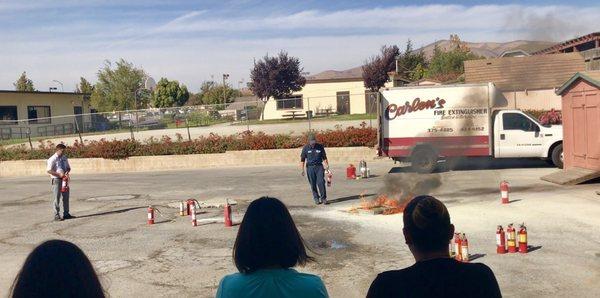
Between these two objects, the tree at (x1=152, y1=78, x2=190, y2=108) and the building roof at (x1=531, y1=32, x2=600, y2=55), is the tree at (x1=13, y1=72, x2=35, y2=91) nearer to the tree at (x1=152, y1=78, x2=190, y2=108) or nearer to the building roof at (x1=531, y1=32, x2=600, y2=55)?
the tree at (x1=152, y1=78, x2=190, y2=108)

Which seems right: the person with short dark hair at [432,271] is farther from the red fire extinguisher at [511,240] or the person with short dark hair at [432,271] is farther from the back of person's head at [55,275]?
the red fire extinguisher at [511,240]

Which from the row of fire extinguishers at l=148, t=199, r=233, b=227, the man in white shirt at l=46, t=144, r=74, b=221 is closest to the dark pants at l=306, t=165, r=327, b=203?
the row of fire extinguishers at l=148, t=199, r=233, b=227

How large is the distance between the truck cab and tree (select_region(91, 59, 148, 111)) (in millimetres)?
51025

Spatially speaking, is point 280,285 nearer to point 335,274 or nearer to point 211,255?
point 335,274

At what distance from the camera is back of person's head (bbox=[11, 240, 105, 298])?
8.45 feet

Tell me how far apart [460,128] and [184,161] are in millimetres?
13255

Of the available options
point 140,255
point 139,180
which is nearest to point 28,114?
point 139,180

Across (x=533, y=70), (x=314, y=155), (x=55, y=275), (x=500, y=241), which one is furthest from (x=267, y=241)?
(x=533, y=70)

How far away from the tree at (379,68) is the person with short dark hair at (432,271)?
2015 inches

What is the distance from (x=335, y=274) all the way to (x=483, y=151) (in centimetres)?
1287

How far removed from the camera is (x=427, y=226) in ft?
10.8

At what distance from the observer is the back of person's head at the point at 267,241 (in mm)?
3131

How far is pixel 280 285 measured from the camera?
3129 mm

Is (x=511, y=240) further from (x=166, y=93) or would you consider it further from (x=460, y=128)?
(x=166, y=93)
